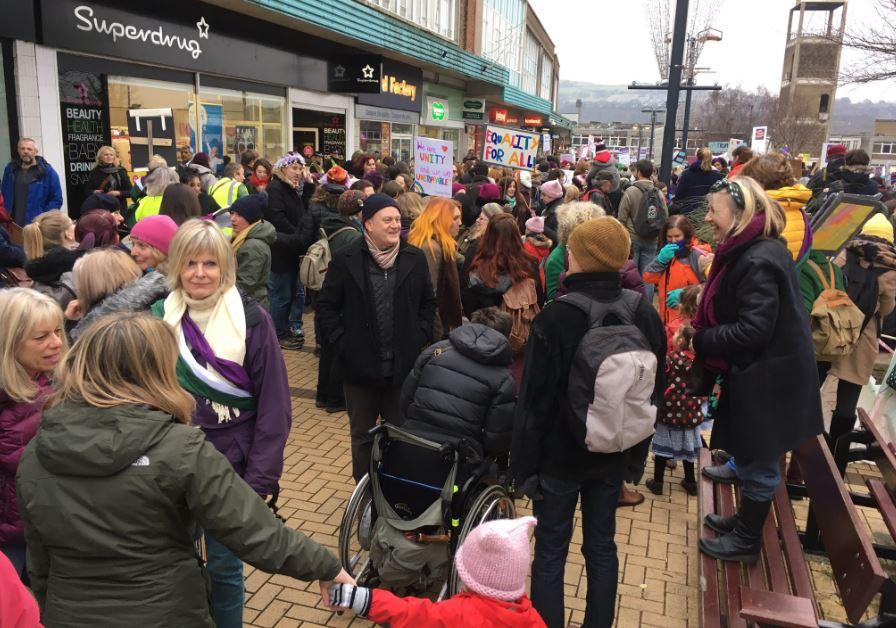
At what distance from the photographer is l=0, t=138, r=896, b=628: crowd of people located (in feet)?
6.49

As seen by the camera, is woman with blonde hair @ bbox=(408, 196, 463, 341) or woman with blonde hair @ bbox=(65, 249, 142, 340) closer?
woman with blonde hair @ bbox=(65, 249, 142, 340)

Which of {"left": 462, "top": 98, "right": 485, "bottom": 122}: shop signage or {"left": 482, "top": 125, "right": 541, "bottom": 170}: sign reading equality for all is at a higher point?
{"left": 462, "top": 98, "right": 485, "bottom": 122}: shop signage

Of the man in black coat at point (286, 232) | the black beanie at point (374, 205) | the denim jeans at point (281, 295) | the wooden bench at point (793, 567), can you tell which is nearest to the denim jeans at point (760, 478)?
the wooden bench at point (793, 567)

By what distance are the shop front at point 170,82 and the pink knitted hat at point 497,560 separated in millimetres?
9044

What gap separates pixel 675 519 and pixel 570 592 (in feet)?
3.91

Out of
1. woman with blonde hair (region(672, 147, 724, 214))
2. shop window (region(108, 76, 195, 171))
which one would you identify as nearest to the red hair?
woman with blonde hair (region(672, 147, 724, 214))

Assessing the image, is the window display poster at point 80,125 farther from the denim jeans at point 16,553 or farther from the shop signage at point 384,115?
the shop signage at point 384,115

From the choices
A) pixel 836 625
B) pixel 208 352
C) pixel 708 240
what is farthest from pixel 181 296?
pixel 708 240

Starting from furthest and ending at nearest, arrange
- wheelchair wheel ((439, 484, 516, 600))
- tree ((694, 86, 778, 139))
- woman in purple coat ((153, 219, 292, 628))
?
tree ((694, 86, 778, 139)) → wheelchair wheel ((439, 484, 516, 600)) → woman in purple coat ((153, 219, 292, 628))

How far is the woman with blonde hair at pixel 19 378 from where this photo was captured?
8.70 ft

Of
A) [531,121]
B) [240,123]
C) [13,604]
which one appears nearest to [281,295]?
[240,123]

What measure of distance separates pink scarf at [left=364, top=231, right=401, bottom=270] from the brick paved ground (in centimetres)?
164

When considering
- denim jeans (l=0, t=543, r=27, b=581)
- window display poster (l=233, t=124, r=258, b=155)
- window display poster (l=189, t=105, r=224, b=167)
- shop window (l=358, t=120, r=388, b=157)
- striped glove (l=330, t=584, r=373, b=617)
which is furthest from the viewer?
shop window (l=358, t=120, r=388, b=157)

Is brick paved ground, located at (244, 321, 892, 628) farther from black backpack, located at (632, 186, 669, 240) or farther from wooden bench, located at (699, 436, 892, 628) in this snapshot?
black backpack, located at (632, 186, 669, 240)
